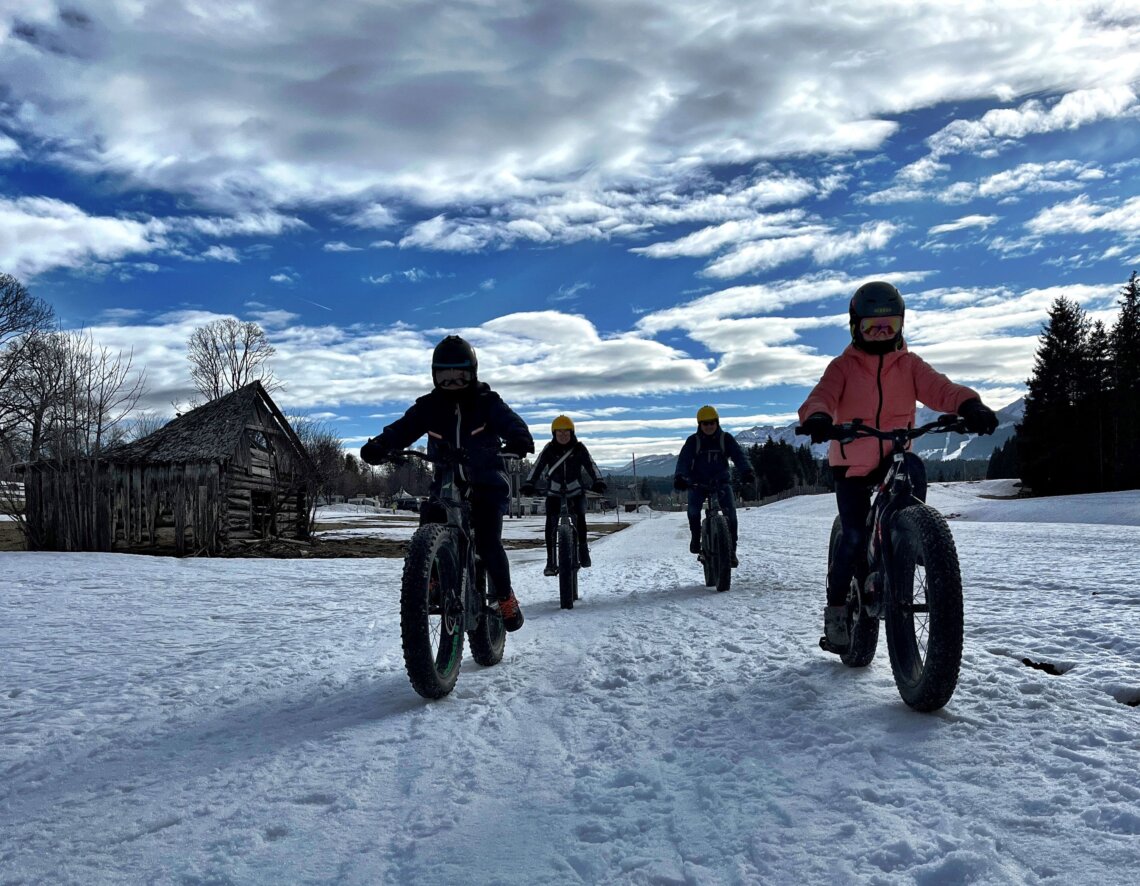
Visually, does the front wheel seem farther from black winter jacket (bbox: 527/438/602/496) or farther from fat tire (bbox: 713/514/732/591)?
black winter jacket (bbox: 527/438/602/496)

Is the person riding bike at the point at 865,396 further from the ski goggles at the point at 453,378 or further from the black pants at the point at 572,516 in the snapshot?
the black pants at the point at 572,516

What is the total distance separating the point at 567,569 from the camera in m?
7.65

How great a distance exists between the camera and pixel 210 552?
18.9m

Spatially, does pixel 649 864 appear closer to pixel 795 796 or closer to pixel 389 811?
pixel 795 796

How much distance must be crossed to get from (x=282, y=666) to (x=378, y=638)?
1.14 m

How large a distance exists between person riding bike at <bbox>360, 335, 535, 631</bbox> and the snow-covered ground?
980 mm

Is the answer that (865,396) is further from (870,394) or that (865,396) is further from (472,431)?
(472,431)

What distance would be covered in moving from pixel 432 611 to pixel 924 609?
7.98 feet

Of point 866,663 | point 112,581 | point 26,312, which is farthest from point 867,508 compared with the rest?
point 26,312

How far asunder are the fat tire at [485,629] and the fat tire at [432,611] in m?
0.33

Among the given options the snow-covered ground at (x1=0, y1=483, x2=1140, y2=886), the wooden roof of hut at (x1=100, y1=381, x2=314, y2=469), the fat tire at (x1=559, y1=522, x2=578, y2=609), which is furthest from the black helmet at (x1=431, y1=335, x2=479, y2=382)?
the wooden roof of hut at (x1=100, y1=381, x2=314, y2=469)

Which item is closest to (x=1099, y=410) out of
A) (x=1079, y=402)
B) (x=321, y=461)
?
(x=1079, y=402)

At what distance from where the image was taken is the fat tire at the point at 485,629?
444 cm

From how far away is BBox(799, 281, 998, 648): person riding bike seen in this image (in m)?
3.78
